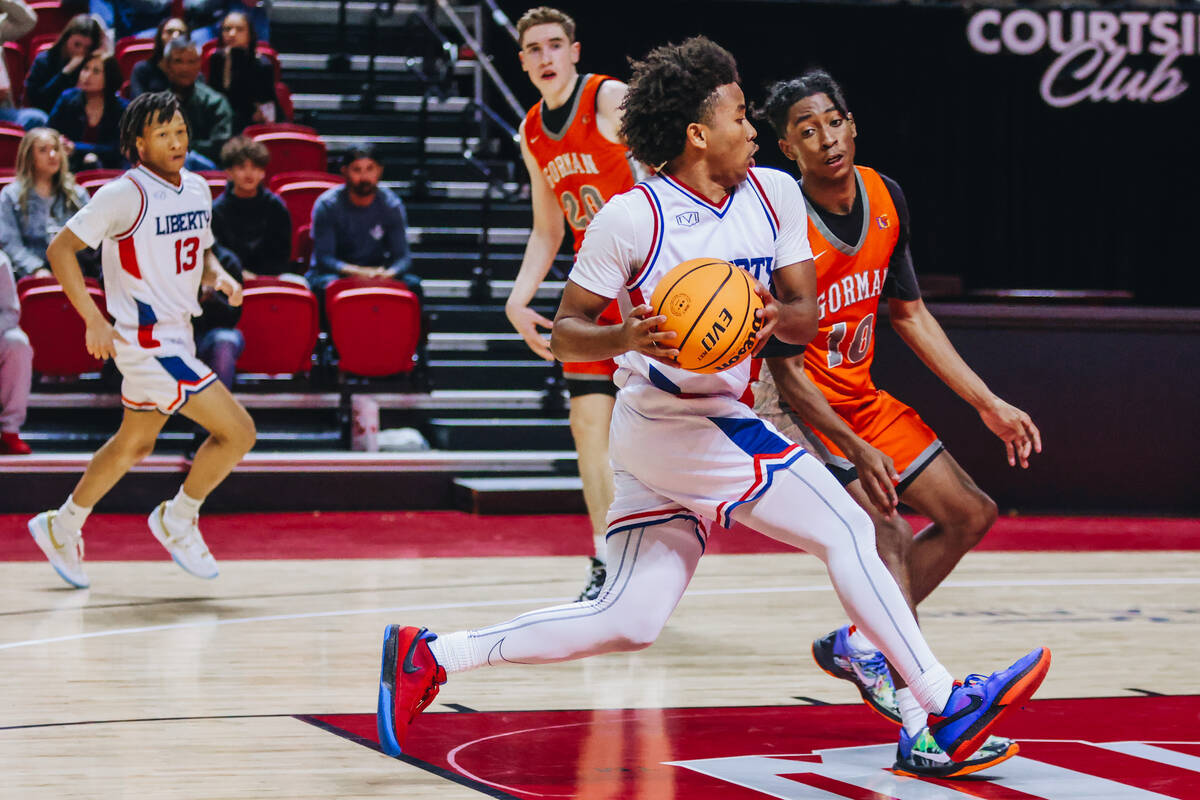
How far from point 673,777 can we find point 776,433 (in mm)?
748

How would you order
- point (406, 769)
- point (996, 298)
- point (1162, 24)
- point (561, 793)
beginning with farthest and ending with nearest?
point (1162, 24)
point (996, 298)
point (406, 769)
point (561, 793)

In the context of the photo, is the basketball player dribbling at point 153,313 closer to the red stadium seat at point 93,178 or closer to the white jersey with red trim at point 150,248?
the white jersey with red trim at point 150,248

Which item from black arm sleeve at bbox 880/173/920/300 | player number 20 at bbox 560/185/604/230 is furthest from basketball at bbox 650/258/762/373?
player number 20 at bbox 560/185/604/230

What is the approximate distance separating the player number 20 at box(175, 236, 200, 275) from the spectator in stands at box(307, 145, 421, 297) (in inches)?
126

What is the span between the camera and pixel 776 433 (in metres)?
3.43

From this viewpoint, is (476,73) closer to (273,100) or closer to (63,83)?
(273,100)

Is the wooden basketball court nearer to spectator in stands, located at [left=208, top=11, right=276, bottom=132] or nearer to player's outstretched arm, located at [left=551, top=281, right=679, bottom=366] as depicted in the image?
player's outstretched arm, located at [left=551, top=281, right=679, bottom=366]

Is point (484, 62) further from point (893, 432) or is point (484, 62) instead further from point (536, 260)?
point (893, 432)

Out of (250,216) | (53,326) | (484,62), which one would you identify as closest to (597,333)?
(53,326)

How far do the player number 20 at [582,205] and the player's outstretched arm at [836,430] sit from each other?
1932 mm

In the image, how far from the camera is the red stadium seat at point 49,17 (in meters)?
12.0

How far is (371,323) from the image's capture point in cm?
899

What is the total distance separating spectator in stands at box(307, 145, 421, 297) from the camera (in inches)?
368

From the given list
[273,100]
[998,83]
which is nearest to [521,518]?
[273,100]
